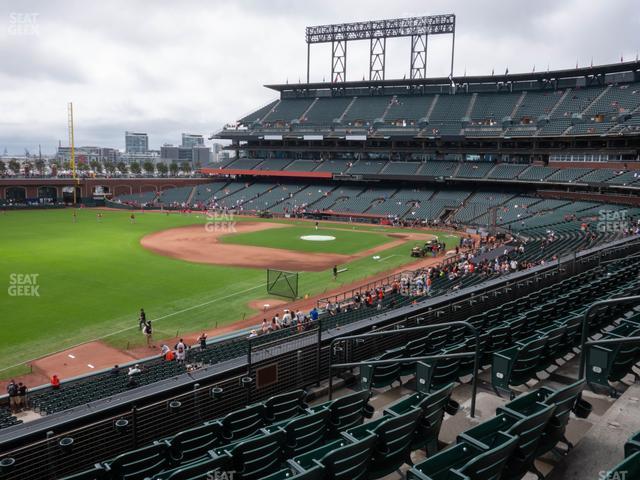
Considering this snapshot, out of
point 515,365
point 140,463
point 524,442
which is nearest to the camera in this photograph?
point 524,442

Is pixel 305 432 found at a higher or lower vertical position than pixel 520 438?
lower

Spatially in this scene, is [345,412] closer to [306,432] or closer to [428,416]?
[306,432]

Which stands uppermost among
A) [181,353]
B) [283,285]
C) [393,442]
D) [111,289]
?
[393,442]

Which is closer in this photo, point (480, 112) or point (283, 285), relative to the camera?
point (283, 285)

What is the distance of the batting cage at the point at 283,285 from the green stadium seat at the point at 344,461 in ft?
84.6

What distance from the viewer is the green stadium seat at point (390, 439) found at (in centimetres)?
594

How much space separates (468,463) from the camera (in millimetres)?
4859

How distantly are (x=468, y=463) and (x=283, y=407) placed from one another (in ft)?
14.4

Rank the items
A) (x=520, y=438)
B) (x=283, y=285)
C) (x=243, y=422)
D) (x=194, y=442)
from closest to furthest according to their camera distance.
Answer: (x=520, y=438), (x=194, y=442), (x=243, y=422), (x=283, y=285)

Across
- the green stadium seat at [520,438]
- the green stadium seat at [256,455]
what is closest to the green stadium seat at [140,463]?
the green stadium seat at [256,455]

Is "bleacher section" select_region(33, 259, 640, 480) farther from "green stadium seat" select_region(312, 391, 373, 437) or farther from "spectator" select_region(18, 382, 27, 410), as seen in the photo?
"spectator" select_region(18, 382, 27, 410)

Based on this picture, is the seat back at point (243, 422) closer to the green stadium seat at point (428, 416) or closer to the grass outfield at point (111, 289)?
the green stadium seat at point (428, 416)

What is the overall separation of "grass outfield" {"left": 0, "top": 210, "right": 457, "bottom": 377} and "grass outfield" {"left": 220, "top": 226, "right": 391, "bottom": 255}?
4386 mm

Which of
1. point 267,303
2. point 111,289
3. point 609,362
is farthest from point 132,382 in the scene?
point 111,289
